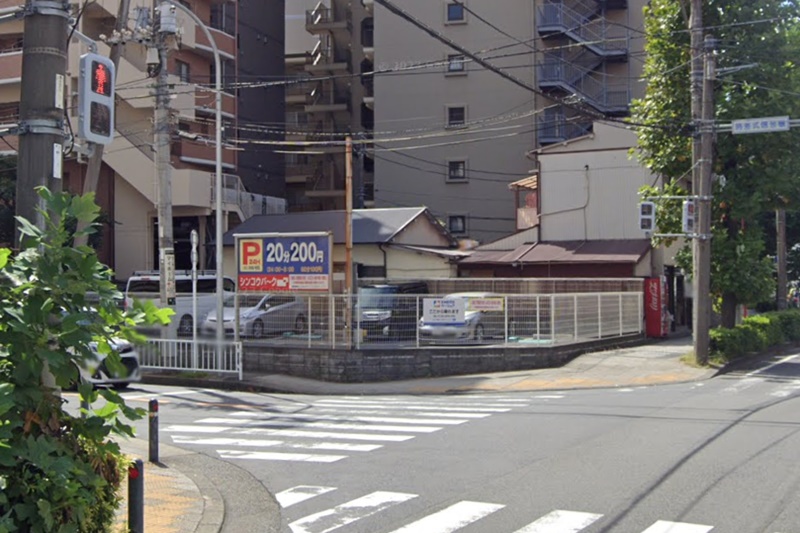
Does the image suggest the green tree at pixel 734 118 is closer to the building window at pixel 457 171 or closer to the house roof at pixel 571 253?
the house roof at pixel 571 253

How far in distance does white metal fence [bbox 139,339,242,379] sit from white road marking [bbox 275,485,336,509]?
12365 millimetres

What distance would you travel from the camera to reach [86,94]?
22.5 ft

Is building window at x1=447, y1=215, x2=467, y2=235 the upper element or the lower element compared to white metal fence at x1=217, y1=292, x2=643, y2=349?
upper

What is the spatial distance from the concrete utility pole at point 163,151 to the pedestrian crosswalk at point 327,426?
5932mm

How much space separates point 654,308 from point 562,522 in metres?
23.9

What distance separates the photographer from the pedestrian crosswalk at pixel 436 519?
7441 mm

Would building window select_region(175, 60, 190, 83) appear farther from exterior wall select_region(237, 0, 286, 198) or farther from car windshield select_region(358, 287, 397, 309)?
car windshield select_region(358, 287, 397, 309)

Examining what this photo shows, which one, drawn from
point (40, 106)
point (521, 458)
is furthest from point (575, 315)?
point (40, 106)

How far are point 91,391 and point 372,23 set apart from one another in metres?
48.8

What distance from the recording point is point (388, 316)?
22609 mm

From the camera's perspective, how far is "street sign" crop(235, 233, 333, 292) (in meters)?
22.0

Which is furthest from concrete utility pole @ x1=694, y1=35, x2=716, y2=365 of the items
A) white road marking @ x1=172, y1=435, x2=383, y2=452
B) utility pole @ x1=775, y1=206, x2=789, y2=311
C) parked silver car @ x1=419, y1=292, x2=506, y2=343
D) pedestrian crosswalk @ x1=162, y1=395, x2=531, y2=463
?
white road marking @ x1=172, y1=435, x2=383, y2=452

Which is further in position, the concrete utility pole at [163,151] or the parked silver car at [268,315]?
the parked silver car at [268,315]

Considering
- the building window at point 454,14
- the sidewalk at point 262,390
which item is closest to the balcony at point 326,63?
the building window at point 454,14
